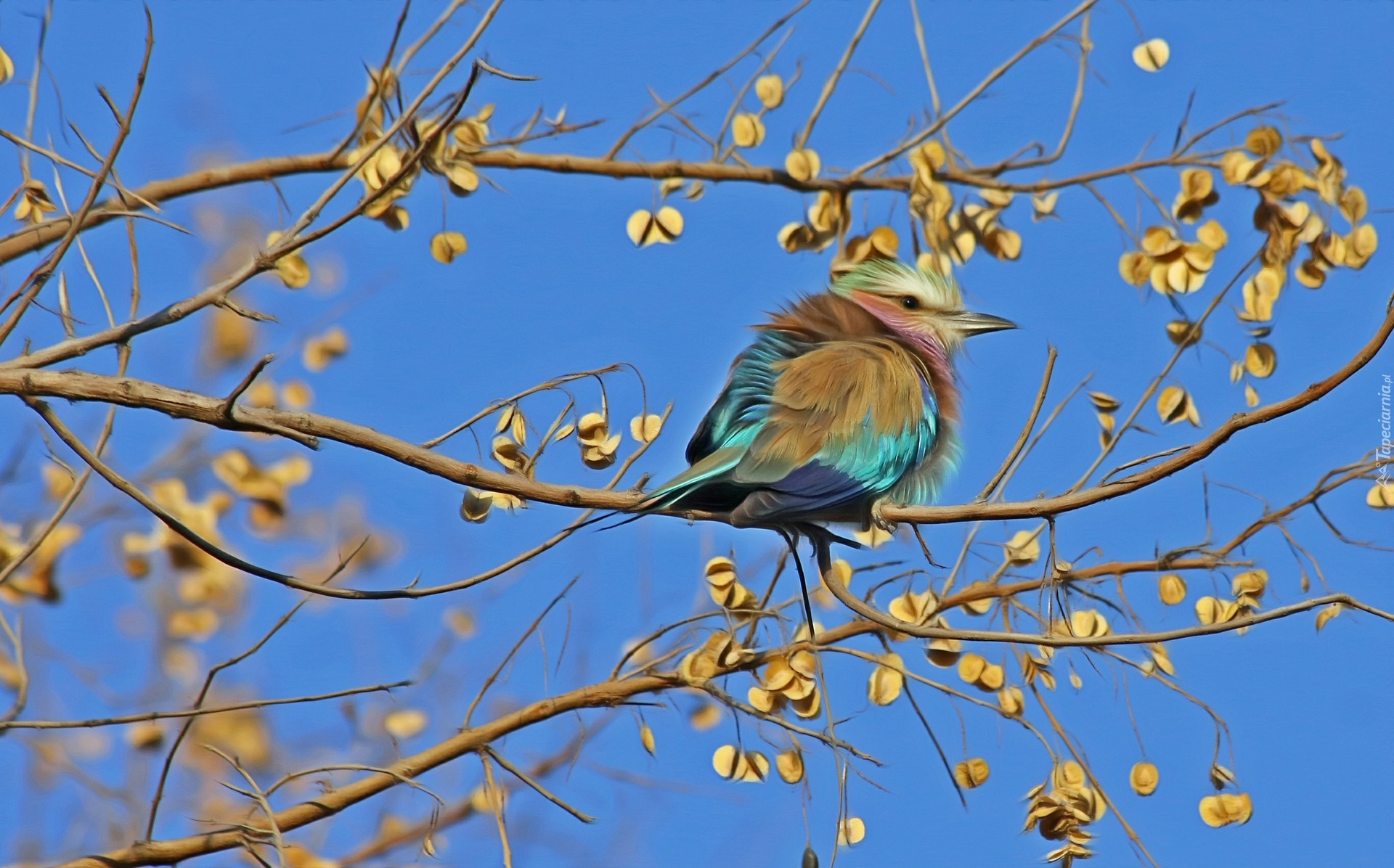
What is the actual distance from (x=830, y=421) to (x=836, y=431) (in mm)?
34

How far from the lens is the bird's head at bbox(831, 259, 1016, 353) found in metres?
4.35

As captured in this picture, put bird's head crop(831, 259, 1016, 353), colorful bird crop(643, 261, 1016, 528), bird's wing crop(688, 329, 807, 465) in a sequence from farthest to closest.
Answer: bird's head crop(831, 259, 1016, 353) < bird's wing crop(688, 329, 807, 465) < colorful bird crop(643, 261, 1016, 528)

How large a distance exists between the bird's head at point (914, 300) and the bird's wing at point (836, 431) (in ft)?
1.58

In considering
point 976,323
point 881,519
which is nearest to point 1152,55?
point 976,323

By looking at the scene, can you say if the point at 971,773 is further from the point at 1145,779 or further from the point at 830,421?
the point at 830,421

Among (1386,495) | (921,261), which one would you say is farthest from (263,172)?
(1386,495)

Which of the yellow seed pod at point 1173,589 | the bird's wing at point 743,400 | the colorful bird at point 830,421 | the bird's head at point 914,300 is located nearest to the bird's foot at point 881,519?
the colorful bird at point 830,421

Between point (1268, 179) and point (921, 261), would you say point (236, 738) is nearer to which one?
point (921, 261)

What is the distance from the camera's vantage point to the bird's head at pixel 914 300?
14.3 feet

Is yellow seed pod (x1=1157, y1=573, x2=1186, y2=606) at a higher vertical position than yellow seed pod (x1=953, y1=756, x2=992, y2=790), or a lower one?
higher

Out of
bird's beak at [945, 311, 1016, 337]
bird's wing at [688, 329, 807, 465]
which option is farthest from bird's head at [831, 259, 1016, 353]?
bird's wing at [688, 329, 807, 465]

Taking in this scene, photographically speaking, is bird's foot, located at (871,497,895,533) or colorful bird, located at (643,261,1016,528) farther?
colorful bird, located at (643,261,1016,528)

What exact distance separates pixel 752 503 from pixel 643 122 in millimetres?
1318

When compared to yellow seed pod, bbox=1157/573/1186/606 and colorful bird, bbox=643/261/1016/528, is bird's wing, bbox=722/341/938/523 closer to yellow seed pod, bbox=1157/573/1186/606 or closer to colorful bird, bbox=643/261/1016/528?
colorful bird, bbox=643/261/1016/528
